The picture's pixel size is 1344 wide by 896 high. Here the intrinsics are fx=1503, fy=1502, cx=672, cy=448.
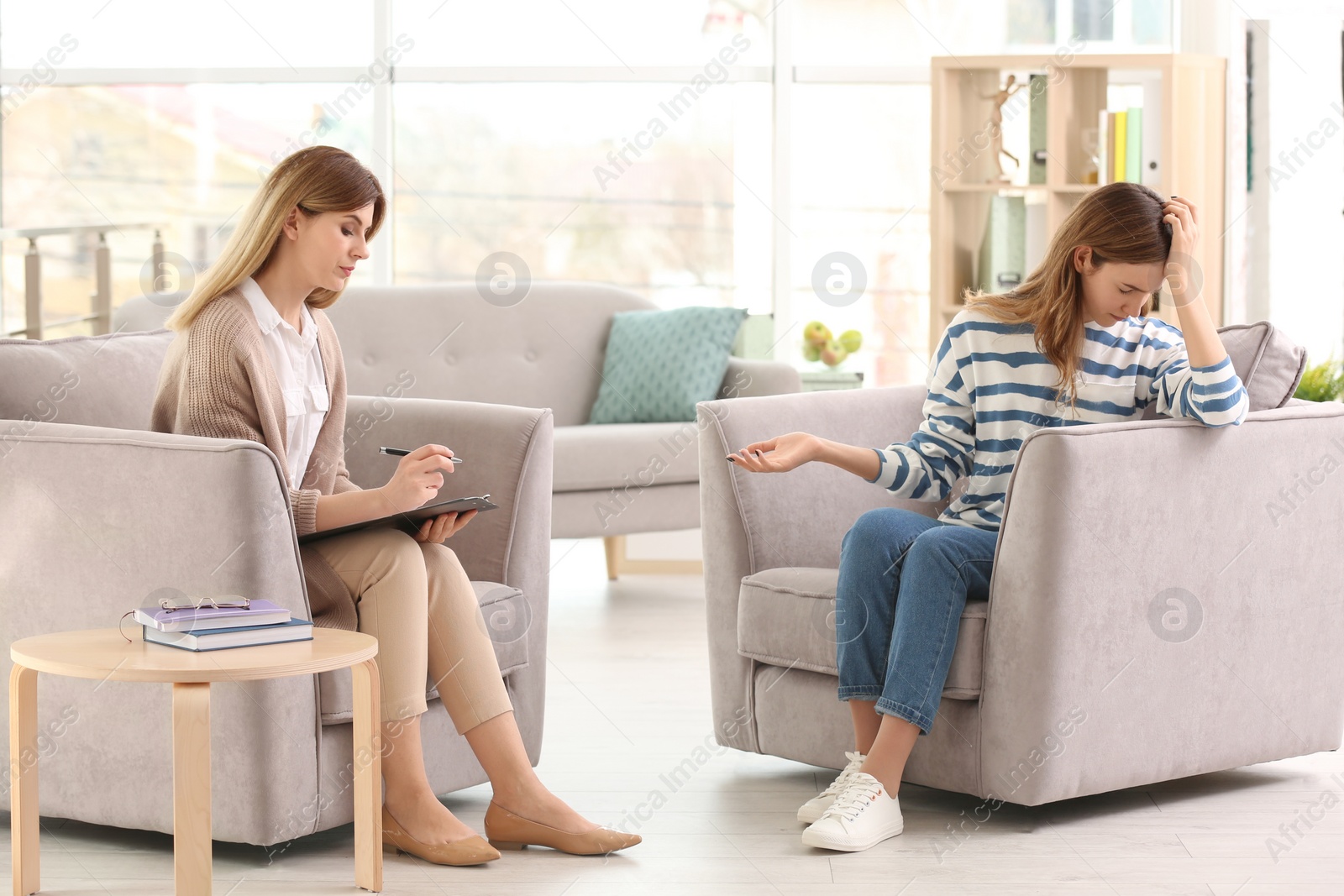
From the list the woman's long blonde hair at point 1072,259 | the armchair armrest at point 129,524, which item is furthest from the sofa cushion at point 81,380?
the woman's long blonde hair at point 1072,259

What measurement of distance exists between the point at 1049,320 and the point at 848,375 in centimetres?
223

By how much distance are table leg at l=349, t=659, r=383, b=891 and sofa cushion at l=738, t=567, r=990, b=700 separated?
2.15ft

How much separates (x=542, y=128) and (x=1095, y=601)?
3.83 meters

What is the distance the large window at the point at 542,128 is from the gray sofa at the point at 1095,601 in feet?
10.2

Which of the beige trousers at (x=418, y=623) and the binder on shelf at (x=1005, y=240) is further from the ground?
the binder on shelf at (x=1005, y=240)

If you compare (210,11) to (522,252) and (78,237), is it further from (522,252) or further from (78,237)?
(522,252)

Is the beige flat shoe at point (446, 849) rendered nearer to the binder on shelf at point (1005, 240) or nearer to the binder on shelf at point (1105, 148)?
the binder on shelf at point (1005, 240)

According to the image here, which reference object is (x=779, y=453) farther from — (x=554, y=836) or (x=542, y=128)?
(x=542, y=128)

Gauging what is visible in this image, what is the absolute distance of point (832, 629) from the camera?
2.21 m

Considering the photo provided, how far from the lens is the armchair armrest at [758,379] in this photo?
13.1ft

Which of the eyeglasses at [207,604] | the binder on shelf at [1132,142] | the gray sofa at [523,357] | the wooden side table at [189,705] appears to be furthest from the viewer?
the binder on shelf at [1132,142]

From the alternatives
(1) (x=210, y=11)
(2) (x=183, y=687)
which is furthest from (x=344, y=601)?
(1) (x=210, y=11)

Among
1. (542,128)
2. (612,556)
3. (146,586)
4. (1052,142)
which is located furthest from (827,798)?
(542,128)

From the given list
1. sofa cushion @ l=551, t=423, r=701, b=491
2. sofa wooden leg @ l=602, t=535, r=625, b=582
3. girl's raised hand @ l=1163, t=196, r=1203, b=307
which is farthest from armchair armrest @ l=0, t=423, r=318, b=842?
sofa wooden leg @ l=602, t=535, r=625, b=582
